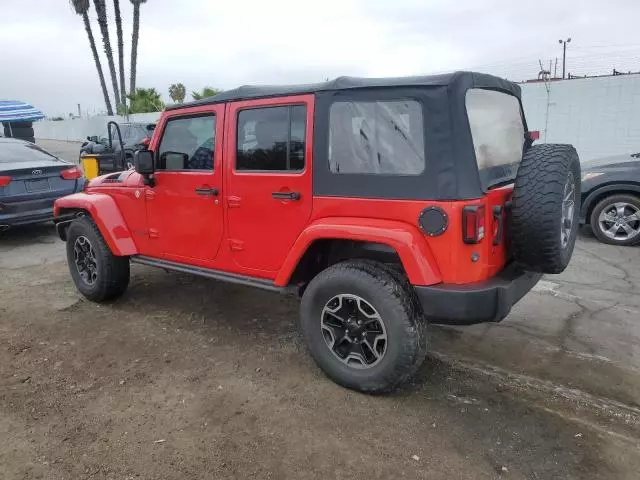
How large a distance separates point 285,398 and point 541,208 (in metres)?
1.85

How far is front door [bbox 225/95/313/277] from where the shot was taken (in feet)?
10.8

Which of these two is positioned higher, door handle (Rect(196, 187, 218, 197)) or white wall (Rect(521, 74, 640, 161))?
white wall (Rect(521, 74, 640, 161))

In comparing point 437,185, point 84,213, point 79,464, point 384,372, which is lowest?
point 79,464

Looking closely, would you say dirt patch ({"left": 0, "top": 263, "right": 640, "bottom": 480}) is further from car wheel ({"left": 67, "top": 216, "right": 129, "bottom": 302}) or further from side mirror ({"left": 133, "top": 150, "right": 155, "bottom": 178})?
side mirror ({"left": 133, "top": 150, "right": 155, "bottom": 178})

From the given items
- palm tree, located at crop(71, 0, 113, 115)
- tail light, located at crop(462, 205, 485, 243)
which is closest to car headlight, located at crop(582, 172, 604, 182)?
tail light, located at crop(462, 205, 485, 243)

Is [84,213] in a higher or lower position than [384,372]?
higher

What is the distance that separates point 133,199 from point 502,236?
9.91 ft

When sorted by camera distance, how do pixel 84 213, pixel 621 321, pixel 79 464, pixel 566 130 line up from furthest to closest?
pixel 566 130
pixel 84 213
pixel 621 321
pixel 79 464

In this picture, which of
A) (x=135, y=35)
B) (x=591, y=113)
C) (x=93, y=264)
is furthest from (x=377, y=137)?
(x=135, y=35)

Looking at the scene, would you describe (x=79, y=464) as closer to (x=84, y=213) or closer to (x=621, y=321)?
(x=84, y=213)

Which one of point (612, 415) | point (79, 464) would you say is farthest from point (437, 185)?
point (79, 464)

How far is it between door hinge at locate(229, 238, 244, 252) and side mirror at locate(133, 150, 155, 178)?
3.16 feet

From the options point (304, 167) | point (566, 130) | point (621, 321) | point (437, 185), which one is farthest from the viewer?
point (566, 130)

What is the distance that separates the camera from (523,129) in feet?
13.0
